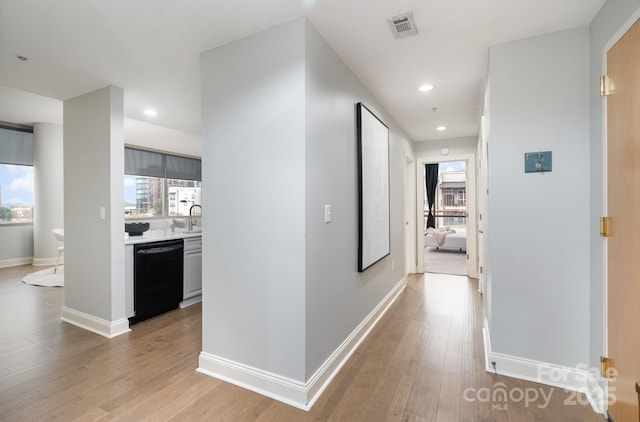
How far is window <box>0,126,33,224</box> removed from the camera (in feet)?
18.2

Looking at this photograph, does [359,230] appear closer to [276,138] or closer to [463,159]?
[276,138]

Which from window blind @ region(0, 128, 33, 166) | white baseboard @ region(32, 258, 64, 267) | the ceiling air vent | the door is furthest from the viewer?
white baseboard @ region(32, 258, 64, 267)

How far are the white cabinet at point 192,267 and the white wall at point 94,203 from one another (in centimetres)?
78

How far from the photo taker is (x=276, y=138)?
6.25 feet

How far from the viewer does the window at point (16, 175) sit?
5.54m

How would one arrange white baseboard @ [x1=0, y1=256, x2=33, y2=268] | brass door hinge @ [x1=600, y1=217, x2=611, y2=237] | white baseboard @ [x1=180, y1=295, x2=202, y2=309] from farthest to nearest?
white baseboard @ [x1=0, y1=256, x2=33, y2=268]
white baseboard @ [x1=180, y1=295, x2=202, y2=309]
brass door hinge @ [x1=600, y1=217, x2=611, y2=237]

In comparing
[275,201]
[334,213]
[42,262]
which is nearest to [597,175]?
[334,213]

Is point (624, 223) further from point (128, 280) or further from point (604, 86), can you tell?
point (128, 280)

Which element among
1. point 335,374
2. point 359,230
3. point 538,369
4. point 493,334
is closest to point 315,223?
point 359,230

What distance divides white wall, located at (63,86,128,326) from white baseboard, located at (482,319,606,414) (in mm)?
3409

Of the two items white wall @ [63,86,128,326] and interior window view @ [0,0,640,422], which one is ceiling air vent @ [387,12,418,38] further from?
white wall @ [63,86,128,326]

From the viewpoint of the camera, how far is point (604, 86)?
66.6 inches

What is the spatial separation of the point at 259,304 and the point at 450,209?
8.61m

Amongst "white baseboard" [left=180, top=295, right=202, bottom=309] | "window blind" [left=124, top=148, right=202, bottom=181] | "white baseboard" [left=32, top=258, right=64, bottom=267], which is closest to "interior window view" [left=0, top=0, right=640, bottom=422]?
"white baseboard" [left=180, top=295, right=202, bottom=309]
